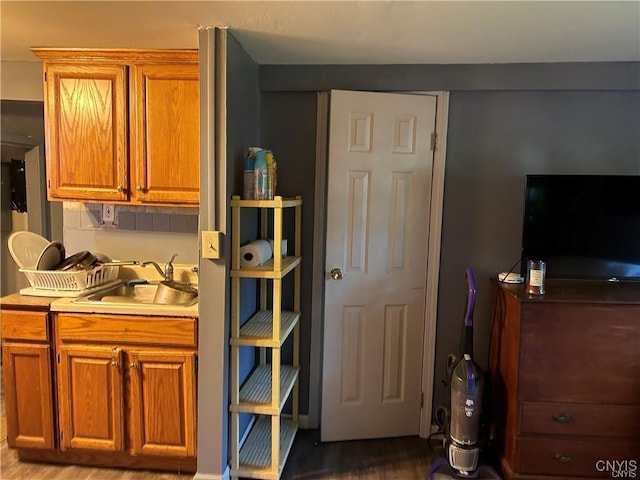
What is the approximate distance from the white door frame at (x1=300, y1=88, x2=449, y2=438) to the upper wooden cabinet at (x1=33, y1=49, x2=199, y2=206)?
70 cm

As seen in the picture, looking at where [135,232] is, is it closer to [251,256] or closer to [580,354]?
[251,256]

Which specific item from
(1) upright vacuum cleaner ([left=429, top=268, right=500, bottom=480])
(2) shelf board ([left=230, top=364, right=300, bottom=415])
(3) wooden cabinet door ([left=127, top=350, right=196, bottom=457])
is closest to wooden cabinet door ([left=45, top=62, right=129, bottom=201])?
(3) wooden cabinet door ([left=127, top=350, right=196, bottom=457])

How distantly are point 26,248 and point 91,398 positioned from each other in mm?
915

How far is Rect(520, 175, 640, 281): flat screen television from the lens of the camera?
2.27 m

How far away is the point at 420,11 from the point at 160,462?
2.34 meters

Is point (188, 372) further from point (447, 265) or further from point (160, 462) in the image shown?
point (447, 265)

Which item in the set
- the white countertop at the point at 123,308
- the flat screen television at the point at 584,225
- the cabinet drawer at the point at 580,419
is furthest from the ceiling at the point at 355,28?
the cabinet drawer at the point at 580,419

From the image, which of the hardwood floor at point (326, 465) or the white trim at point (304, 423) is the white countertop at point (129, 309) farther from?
the white trim at point (304, 423)

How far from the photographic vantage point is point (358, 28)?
195cm

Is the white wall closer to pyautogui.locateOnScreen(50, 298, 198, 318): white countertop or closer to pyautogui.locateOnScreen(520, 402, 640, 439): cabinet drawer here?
pyautogui.locateOnScreen(50, 298, 198, 318): white countertop

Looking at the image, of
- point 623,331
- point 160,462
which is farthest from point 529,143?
point 160,462

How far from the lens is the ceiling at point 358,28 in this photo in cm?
173

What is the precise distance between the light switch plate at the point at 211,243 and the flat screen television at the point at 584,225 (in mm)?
1498

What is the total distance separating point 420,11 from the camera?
5.75 feet
